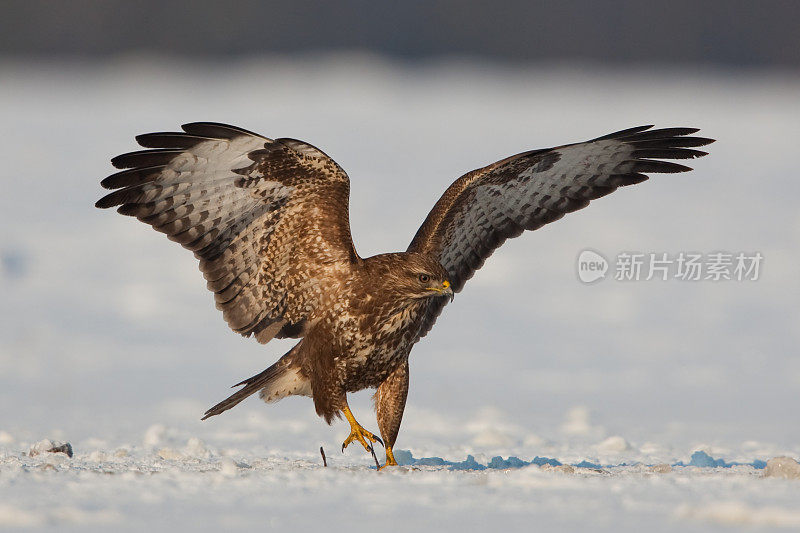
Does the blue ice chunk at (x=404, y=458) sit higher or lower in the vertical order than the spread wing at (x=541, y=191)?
lower

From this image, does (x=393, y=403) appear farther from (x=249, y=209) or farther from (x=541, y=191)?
(x=541, y=191)

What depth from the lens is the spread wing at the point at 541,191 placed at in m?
6.66

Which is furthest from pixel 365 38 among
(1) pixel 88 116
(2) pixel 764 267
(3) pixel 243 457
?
(3) pixel 243 457

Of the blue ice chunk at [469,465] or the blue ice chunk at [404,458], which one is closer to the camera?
the blue ice chunk at [469,465]

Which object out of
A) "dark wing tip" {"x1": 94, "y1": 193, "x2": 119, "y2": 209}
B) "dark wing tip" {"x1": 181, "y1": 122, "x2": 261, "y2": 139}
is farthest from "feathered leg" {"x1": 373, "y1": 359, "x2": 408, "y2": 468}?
"dark wing tip" {"x1": 94, "y1": 193, "x2": 119, "y2": 209}

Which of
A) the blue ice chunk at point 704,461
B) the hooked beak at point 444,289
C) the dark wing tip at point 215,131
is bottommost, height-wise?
the blue ice chunk at point 704,461

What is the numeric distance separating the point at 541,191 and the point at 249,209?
1831 millimetres

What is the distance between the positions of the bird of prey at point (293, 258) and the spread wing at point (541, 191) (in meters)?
0.16

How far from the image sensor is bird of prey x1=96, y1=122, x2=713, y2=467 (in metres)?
5.76

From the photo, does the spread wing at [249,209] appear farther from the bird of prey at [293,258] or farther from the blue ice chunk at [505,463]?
the blue ice chunk at [505,463]

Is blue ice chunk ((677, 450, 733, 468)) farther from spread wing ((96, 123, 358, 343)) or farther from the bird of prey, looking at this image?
spread wing ((96, 123, 358, 343))

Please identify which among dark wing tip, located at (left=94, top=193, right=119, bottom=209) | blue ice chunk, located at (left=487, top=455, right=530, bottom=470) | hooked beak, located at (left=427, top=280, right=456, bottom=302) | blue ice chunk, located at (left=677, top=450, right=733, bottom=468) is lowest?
blue ice chunk, located at (left=487, top=455, right=530, bottom=470)

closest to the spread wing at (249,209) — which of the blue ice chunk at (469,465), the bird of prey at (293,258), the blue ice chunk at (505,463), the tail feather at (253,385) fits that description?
the bird of prey at (293,258)

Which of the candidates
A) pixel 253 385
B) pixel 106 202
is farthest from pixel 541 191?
pixel 106 202
